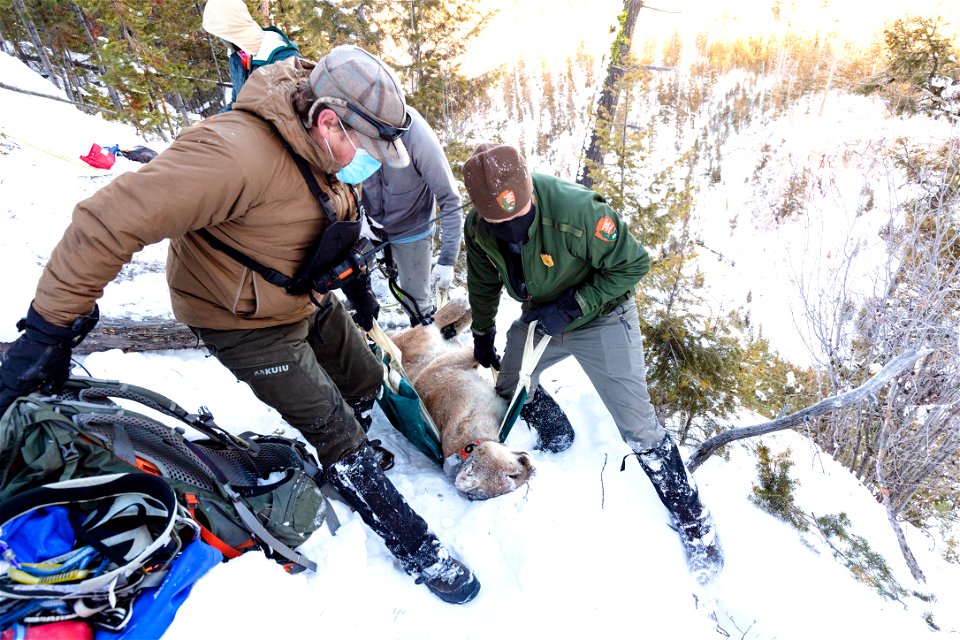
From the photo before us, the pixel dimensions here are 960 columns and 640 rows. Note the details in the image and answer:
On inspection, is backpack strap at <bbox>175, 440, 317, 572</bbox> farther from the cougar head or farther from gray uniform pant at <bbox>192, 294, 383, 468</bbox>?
the cougar head

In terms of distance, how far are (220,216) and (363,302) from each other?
5.33 feet

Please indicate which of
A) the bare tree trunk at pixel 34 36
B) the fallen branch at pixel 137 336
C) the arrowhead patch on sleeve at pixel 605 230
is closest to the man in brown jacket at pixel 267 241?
the arrowhead patch on sleeve at pixel 605 230

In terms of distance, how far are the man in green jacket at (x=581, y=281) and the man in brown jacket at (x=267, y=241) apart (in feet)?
2.08

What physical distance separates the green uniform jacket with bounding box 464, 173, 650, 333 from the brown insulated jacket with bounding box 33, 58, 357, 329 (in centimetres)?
106

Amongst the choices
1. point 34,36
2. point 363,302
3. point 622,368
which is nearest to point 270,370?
point 363,302

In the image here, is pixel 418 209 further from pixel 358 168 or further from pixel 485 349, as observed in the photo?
pixel 358 168

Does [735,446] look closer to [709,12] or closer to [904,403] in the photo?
[904,403]

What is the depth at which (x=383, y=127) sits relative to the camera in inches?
82.2

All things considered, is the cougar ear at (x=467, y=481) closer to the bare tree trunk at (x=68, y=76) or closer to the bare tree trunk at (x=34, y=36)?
the bare tree trunk at (x=68, y=76)

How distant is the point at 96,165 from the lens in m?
7.31

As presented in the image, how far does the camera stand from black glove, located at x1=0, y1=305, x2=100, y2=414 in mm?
1752

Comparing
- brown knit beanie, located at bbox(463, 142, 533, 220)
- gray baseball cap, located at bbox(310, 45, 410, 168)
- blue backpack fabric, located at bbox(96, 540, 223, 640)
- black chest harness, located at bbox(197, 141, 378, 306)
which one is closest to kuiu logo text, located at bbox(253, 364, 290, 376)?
black chest harness, located at bbox(197, 141, 378, 306)

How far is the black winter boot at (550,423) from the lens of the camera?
3955 mm

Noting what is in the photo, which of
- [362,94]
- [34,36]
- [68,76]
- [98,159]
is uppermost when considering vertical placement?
[34,36]
